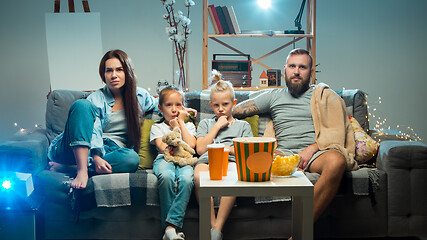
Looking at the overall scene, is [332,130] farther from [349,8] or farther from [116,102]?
[349,8]

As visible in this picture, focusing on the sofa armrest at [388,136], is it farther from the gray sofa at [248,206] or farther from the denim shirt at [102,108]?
the denim shirt at [102,108]

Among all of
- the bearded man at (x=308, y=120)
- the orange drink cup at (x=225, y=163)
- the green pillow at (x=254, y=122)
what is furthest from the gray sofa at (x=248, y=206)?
the orange drink cup at (x=225, y=163)

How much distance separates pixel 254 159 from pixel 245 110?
107 cm

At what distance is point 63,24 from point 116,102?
1.47 meters

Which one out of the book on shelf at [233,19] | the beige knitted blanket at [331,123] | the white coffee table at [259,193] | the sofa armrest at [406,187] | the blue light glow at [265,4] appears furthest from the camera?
the blue light glow at [265,4]

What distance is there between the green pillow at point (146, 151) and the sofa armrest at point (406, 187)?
120 cm

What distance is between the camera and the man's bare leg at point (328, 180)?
1813 millimetres

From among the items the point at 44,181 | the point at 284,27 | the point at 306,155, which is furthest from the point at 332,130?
the point at 284,27

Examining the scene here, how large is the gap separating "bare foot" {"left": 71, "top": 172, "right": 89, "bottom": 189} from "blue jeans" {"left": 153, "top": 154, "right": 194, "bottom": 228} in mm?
331

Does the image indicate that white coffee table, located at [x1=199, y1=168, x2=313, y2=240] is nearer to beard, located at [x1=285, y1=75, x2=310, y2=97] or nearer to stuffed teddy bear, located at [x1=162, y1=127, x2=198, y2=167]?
stuffed teddy bear, located at [x1=162, y1=127, x2=198, y2=167]

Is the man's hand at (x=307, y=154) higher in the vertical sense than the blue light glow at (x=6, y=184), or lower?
higher

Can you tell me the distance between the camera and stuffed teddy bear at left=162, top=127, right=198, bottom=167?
6.72 ft

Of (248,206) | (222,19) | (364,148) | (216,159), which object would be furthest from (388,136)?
(222,19)

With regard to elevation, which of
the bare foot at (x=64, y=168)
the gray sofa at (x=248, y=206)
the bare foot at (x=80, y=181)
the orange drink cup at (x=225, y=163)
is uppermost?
the orange drink cup at (x=225, y=163)
